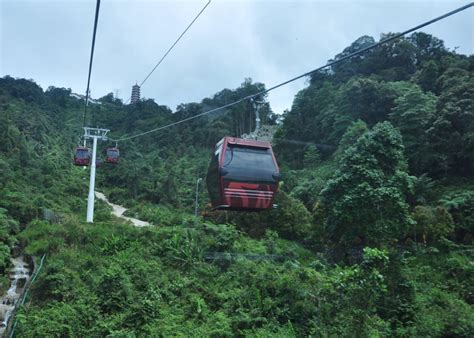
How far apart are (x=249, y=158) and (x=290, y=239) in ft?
42.0

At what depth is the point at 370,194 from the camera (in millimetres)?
16094

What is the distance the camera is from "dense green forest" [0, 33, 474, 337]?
10836 mm

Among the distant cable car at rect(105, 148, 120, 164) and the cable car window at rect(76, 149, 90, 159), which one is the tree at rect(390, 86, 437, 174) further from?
the cable car window at rect(76, 149, 90, 159)

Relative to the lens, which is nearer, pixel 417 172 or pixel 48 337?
pixel 48 337

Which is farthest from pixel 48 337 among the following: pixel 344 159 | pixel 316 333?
pixel 344 159

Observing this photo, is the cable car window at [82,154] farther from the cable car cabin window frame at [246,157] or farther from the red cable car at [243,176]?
the cable car cabin window frame at [246,157]

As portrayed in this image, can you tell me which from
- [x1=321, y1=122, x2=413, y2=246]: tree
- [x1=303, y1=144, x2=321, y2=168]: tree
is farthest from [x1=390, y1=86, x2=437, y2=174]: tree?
[x1=303, y1=144, x2=321, y2=168]: tree

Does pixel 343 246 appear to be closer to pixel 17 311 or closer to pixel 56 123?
pixel 17 311

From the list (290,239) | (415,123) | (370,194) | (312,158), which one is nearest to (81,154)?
(290,239)

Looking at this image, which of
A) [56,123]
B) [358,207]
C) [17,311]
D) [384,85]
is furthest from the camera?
[56,123]

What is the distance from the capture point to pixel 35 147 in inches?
1293

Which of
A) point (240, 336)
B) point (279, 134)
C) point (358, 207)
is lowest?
point (240, 336)

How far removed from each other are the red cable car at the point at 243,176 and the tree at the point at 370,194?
360 inches

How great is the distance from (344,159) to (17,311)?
43.4ft
